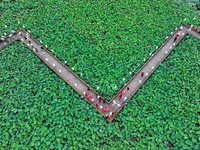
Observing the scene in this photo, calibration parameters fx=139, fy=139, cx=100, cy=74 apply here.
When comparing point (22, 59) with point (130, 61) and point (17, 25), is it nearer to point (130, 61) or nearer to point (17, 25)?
point (17, 25)

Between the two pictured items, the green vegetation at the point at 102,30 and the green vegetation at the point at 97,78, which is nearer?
the green vegetation at the point at 97,78

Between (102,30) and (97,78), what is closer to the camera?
(97,78)

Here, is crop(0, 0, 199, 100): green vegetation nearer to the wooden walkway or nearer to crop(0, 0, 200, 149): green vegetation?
crop(0, 0, 200, 149): green vegetation

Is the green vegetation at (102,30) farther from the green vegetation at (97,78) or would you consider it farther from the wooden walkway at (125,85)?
the wooden walkway at (125,85)

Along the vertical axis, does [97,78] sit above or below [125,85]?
below

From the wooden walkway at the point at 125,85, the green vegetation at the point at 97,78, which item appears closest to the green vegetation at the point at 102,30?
the green vegetation at the point at 97,78

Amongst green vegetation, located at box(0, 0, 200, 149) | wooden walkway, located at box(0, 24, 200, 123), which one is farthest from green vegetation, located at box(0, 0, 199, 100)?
wooden walkway, located at box(0, 24, 200, 123)

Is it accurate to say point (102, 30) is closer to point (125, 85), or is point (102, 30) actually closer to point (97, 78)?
point (97, 78)

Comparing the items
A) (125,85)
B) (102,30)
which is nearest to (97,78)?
(125,85)
